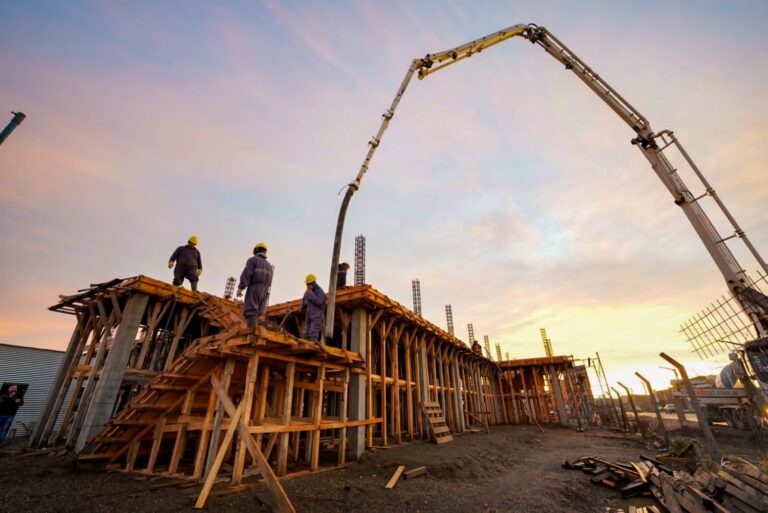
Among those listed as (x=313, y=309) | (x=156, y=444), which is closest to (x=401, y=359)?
(x=313, y=309)

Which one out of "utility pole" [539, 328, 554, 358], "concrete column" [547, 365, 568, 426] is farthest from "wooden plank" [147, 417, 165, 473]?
"utility pole" [539, 328, 554, 358]

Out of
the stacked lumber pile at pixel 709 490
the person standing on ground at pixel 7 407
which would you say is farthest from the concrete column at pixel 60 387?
the stacked lumber pile at pixel 709 490

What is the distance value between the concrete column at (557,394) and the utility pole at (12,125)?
31.1m

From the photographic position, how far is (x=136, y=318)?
1017 cm

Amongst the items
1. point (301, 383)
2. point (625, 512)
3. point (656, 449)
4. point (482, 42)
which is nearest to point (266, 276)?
point (301, 383)

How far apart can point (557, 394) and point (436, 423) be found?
16685mm

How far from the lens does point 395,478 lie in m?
7.05

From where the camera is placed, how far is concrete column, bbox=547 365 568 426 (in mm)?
23922

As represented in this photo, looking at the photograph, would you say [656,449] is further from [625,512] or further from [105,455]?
[105,455]

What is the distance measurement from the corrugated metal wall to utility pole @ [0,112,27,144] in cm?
1909

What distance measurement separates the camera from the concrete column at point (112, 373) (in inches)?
345

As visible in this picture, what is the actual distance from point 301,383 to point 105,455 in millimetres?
4811

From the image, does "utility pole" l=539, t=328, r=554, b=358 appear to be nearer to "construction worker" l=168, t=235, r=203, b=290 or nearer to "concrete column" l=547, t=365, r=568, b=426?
"concrete column" l=547, t=365, r=568, b=426

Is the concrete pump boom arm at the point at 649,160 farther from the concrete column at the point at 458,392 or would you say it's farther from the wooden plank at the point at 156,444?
the concrete column at the point at 458,392
